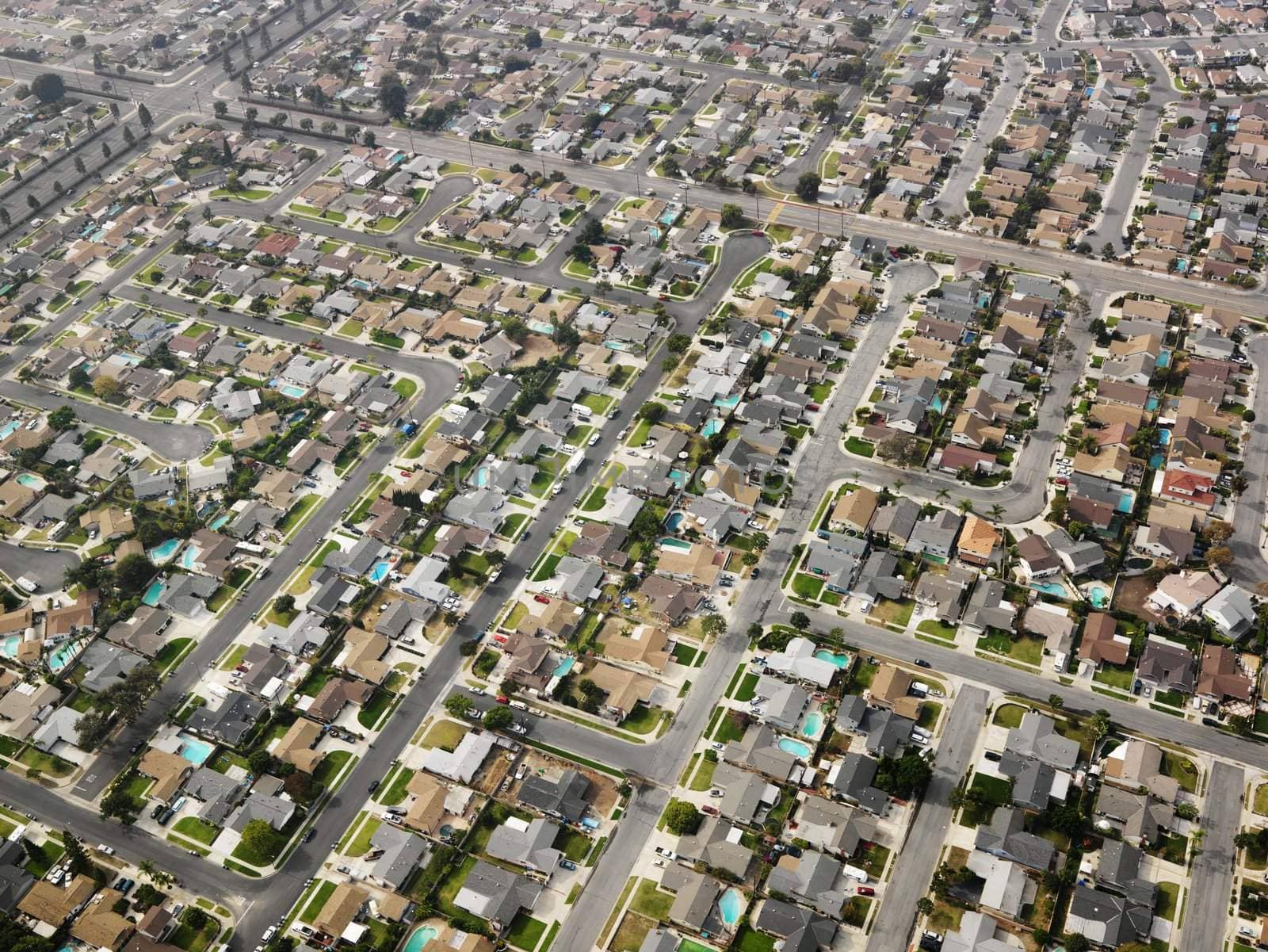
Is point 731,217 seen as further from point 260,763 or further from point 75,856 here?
point 75,856

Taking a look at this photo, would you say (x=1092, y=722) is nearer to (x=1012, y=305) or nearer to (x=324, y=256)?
(x=1012, y=305)

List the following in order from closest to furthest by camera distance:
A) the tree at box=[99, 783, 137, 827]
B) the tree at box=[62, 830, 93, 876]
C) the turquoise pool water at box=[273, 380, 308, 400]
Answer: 1. the tree at box=[62, 830, 93, 876]
2. the tree at box=[99, 783, 137, 827]
3. the turquoise pool water at box=[273, 380, 308, 400]

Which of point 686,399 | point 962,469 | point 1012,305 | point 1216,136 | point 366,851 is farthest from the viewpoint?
point 1216,136

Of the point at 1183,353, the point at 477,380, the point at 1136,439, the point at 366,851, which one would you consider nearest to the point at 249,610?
the point at 366,851

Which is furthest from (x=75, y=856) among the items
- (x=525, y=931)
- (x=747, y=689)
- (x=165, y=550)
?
(x=747, y=689)

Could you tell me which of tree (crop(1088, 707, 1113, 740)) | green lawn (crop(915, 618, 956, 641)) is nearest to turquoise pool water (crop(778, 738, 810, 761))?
green lawn (crop(915, 618, 956, 641))

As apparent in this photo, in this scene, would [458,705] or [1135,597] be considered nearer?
[458,705]

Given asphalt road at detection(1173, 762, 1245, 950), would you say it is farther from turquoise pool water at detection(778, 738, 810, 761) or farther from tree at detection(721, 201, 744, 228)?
tree at detection(721, 201, 744, 228)
